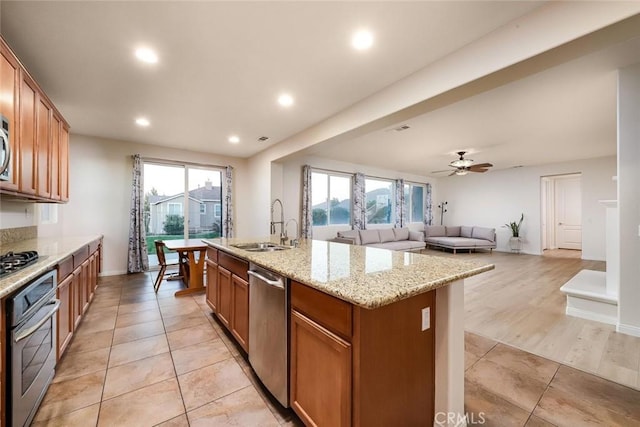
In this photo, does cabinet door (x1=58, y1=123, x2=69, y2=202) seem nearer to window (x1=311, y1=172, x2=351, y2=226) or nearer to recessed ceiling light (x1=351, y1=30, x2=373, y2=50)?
recessed ceiling light (x1=351, y1=30, x2=373, y2=50)

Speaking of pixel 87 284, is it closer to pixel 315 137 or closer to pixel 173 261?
pixel 173 261

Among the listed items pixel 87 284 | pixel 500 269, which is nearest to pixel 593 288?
pixel 500 269

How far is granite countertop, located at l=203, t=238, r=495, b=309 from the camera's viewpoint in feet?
3.58

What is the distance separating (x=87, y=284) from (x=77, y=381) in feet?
5.25

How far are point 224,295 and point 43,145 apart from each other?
2.35 m

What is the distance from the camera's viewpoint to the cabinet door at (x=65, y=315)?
2.05m

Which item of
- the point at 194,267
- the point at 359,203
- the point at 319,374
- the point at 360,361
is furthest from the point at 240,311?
the point at 359,203

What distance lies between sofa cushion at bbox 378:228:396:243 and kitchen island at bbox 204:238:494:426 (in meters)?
5.70

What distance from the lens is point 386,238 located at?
291 inches

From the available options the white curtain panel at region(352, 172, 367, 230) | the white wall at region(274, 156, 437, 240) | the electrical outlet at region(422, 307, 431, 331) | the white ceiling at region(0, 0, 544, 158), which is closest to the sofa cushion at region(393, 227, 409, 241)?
the white curtain panel at region(352, 172, 367, 230)

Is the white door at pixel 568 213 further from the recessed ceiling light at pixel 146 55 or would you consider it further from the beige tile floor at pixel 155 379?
the recessed ceiling light at pixel 146 55

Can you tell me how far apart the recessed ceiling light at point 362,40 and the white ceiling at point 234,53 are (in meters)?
0.06

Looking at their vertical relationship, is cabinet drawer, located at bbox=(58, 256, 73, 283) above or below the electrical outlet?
above

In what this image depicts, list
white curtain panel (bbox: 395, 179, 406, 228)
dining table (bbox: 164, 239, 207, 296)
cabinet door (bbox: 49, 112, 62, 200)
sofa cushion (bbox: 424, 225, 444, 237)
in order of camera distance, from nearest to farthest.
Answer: cabinet door (bbox: 49, 112, 62, 200) < dining table (bbox: 164, 239, 207, 296) < white curtain panel (bbox: 395, 179, 406, 228) < sofa cushion (bbox: 424, 225, 444, 237)
